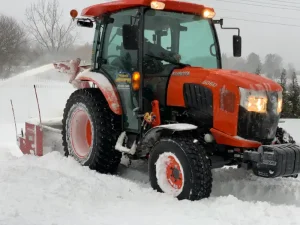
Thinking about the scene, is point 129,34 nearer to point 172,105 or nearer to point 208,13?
point 172,105

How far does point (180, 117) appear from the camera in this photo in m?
5.21

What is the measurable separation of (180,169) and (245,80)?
1.23 meters

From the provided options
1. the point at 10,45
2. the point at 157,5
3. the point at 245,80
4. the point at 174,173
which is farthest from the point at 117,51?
the point at 10,45

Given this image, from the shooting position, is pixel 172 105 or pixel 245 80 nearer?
pixel 245 80

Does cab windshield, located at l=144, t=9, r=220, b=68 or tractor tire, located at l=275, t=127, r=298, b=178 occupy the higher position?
cab windshield, located at l=144, t=9, r=220, b=68

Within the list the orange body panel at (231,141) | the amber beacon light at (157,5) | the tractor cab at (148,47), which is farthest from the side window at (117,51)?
the orange body panel at (231,141)

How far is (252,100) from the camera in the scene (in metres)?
4.57

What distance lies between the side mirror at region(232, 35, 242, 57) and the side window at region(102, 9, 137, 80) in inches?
59.4

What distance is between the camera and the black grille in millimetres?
4625

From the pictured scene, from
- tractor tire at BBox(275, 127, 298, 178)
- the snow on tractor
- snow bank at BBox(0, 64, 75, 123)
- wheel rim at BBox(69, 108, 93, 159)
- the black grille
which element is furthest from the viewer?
snow bank at BBox(0, 64, 75, 123)

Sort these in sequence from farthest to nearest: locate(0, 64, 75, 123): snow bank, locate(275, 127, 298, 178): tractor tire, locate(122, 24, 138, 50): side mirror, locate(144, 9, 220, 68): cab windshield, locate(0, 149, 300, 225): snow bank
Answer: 1. locate(0, 64, 75, 123): snow bank
2. locate(144, 9, 220, 68): cab windshield
3. locate(275, 127, 298, 178): tractor tire
4. locate(122, 24, 138, 50): side mirror
5. locate(0, 149, 300, 225): snow bank

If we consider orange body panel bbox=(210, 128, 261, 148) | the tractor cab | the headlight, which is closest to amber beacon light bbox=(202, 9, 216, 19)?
the tractor cab

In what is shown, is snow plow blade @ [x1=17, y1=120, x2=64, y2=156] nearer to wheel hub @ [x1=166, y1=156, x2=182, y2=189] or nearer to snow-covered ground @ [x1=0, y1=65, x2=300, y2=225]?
snow-covered ground @ [x1=0, y1=65, x2=300, y2=225]

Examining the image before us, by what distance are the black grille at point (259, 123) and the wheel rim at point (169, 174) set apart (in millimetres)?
790
